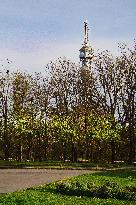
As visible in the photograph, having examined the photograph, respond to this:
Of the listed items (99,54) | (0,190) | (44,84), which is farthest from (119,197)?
(44,84)

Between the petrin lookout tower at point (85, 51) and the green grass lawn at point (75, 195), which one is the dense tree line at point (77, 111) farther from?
the green grass lawn at point (75, 195)

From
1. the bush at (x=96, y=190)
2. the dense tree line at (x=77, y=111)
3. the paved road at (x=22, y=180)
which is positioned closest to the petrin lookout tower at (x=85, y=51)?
the dense tree line at (x=77, y=111)

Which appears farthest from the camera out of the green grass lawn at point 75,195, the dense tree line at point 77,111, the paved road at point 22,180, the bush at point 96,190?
the dense tree line at point 77,111

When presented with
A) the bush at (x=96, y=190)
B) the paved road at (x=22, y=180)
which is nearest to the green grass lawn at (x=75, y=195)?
the bush at (x=96, y=190)

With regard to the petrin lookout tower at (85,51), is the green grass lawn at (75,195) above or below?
below

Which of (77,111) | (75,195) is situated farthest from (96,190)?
(77,111)

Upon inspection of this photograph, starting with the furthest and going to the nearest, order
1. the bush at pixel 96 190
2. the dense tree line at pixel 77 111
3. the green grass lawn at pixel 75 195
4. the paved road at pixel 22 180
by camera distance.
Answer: the dense tree line at pixel 77 111 < the paved road at pixel 22 180 < the bush at pixel 96 190 < the green grass lawn at pixel 75 195

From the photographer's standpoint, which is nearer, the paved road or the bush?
the bush

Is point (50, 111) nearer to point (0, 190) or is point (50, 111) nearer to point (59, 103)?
point (59, 103)

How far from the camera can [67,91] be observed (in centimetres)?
6009

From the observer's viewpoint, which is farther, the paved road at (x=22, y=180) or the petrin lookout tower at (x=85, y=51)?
the petrin lookout tower at (x=85, y=51)

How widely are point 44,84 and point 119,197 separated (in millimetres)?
43672

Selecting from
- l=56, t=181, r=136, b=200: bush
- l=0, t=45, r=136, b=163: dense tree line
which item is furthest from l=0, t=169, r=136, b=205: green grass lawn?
l=0, t=45, r=136, b=163: dense tree line

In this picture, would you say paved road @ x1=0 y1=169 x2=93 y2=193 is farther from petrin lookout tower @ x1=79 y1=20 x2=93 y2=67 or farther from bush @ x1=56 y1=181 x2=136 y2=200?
Result: petrin lookout tower @ x1=79 y1=20 x2=93 y2=67
